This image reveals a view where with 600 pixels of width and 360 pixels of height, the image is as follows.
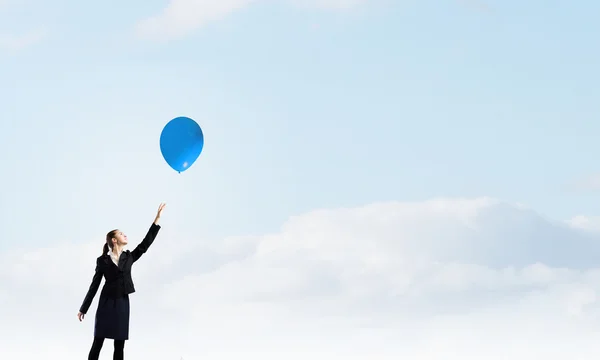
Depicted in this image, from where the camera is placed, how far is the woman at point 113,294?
9438 millimetres

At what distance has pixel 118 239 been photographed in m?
9.53

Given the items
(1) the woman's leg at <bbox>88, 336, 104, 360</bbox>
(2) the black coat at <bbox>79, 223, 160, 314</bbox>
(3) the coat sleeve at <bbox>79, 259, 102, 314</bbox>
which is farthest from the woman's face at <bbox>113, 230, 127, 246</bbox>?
(1) the woman's leg at <bbox>88, 336, 104, 360</bbox>

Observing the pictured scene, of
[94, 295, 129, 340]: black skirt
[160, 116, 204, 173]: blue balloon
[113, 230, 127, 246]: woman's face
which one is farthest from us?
[160, 116, 204, 173]: blue balloon

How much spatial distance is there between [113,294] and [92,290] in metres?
0.33

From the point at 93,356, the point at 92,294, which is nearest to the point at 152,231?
the point at 92,294

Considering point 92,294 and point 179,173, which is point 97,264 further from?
point 179,173

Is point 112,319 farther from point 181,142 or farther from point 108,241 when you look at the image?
point 181,142

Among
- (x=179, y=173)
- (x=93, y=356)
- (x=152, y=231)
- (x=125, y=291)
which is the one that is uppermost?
(x=179, y=173)

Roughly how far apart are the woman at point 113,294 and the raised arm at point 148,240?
0.13ft

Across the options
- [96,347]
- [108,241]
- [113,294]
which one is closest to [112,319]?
[113,294]

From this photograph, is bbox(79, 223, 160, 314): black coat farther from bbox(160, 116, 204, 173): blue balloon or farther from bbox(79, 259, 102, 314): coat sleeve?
bbox(160, 116, 204, 173): blue balloon

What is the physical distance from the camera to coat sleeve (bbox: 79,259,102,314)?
9.64m

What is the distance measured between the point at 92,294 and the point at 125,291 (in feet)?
1.54

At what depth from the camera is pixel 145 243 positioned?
386 inches
